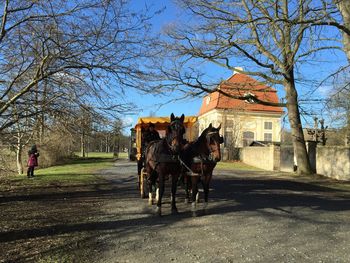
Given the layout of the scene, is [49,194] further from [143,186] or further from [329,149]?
[329,149]

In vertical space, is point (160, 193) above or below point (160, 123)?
below

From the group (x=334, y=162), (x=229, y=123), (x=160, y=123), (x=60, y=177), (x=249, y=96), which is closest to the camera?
(x=160, y=123)

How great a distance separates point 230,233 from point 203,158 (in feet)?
9.65

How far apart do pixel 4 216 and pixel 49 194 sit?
16.1ft

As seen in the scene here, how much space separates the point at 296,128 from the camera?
2877 centimetres

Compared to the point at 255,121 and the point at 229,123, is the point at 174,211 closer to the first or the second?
the point at 229,123

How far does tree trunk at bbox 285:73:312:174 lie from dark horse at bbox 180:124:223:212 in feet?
60.6

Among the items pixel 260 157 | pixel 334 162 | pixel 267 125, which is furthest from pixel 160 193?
pixel 267 125

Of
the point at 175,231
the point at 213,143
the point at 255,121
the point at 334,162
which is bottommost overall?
the point at 175,231

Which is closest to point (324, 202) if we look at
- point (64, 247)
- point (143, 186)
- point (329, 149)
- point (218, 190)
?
point (218, 190)

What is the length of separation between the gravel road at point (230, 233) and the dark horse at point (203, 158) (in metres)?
0.90

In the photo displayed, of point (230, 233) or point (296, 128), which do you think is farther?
point (296, 128)

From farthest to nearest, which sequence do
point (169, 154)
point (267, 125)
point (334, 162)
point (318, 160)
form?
1. point (267, 125)
2. point (318, 160)
3. point (334, 162)
4. point (169, 154)

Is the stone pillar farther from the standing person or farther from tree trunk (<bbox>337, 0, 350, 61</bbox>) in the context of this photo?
the standing person
